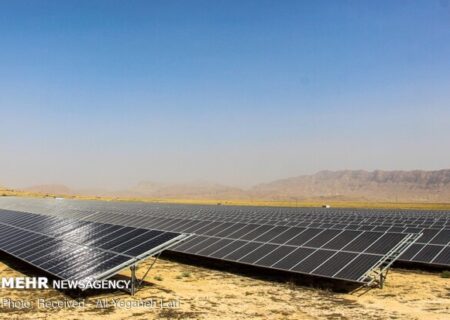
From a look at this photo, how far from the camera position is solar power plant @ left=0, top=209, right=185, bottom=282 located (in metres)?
13.9

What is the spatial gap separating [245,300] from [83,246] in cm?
688

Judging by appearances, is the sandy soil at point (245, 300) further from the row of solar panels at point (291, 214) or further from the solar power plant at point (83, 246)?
the row of solar panels at point (291, 214)

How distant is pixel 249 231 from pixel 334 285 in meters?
7.23

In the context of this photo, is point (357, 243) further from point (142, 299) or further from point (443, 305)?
point (142, 299)

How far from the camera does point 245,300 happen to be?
47.9 ft

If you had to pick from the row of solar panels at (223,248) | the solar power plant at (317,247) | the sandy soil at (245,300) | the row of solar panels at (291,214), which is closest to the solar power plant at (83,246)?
the row of solar panels at (223,248)

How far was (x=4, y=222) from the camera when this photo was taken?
28.0 meters

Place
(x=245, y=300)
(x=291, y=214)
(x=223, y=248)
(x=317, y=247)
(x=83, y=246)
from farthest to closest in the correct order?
(x=291, y=214), (x=223, y=248), (x=317, y=247), (x=83, y=246), (x=245, y=300)

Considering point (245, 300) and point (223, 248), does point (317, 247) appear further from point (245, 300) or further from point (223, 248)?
point (245, 300)

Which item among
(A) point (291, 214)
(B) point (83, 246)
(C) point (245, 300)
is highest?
(B) point (83, 246)

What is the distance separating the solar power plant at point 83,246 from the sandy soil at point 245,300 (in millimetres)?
1062

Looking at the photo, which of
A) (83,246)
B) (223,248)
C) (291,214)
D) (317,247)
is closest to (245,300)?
(317,247)

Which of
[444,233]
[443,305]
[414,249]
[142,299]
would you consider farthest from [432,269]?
[142,299]

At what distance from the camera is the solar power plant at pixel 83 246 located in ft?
45.5
